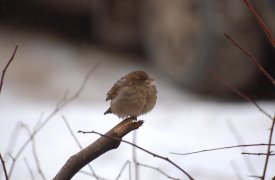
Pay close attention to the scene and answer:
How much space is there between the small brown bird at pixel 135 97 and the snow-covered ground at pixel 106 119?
4.08 ft

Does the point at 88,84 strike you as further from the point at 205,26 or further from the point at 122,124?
the point at 122,124

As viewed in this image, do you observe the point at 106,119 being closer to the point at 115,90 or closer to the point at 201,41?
the point at 201,41

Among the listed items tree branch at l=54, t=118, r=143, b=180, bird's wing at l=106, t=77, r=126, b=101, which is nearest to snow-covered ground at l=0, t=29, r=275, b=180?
bird's wing at l=106, t=77, r=126, b=101

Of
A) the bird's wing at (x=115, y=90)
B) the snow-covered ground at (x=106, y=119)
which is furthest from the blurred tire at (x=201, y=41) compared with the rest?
the bird's wing at (x=115, y=90)

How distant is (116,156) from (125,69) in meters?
2.32

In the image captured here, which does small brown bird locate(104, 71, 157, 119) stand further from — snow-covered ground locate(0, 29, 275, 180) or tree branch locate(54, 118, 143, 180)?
snow-covered ground locate(0, 29, 275, 180)

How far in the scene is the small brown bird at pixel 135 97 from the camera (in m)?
2.14

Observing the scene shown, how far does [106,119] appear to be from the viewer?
5.15 metres

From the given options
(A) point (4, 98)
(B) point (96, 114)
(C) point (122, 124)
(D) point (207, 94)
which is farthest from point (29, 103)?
(C) point (122, 124)

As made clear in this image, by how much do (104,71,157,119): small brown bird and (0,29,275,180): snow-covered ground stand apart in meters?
1.24

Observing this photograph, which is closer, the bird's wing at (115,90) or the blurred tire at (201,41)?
the bird's wing at (115,90)

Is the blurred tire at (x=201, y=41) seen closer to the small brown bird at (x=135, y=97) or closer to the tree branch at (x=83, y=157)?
the small brown bird at (x=135, y=97)

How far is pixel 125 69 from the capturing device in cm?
654

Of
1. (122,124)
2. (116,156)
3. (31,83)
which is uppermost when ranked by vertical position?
(31,83)
